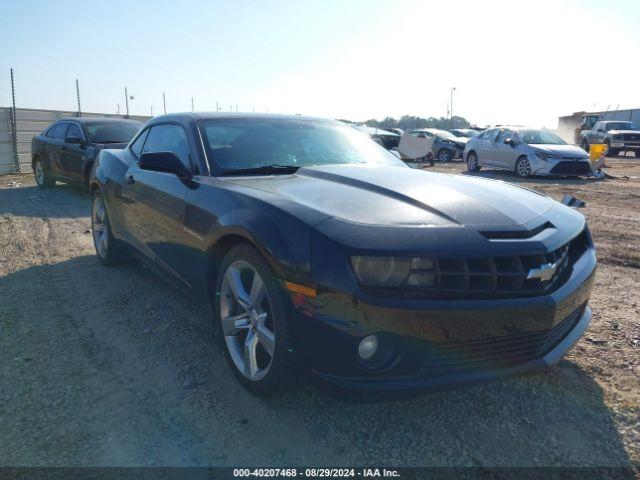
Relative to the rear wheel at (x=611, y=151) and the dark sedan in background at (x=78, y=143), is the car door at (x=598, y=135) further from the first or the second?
the dark sedan in background at (x=78, y=143)

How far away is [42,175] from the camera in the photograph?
36.0 feet

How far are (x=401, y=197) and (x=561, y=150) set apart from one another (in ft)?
38.2

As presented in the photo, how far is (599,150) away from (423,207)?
1274 centimetres

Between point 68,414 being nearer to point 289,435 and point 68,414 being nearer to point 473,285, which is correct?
point 289,435

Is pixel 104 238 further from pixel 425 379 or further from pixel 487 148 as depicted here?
pixel 487 148

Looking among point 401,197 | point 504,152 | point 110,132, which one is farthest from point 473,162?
point 401,197

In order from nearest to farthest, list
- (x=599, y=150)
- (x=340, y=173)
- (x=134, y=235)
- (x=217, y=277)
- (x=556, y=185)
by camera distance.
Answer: (x=217, y=277), (x=340, y=173), (x=134, y=235), (x=556, y=185), (x=599, y=150)

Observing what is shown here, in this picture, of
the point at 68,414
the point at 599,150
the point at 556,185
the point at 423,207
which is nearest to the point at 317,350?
the point at 423,207

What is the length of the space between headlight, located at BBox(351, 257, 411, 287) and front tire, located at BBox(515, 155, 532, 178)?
39.7 ft

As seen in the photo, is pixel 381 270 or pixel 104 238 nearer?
pixel 381 270

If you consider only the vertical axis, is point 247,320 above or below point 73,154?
below

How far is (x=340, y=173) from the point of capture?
10.3ft

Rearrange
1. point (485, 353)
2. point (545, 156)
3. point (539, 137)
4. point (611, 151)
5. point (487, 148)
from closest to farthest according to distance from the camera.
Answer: point (485, 353)
point (545, 156)
point (539, 137)
point (487, 148)
point (611, 151)

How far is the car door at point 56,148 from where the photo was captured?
10.0 m
